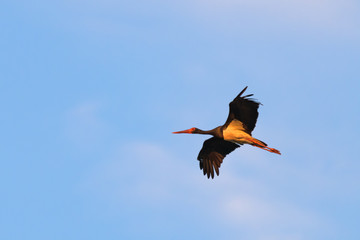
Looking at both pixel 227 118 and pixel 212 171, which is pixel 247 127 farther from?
pixel 212 171

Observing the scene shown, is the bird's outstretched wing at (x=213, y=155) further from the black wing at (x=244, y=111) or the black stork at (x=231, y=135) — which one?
the black wing at (x=244, y=111)

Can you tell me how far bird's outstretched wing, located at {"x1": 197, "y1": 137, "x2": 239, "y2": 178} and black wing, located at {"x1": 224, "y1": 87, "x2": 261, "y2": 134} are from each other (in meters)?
2.16

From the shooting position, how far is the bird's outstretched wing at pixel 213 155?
2602cm

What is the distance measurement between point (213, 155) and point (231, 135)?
7.47 ft

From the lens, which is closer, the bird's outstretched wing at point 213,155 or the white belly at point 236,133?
the white belly at point 236,133

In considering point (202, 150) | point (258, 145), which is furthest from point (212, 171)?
point (258, 145)

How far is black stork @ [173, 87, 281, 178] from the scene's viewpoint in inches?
902

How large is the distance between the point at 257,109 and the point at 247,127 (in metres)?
1.07

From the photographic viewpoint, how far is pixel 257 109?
2292cm

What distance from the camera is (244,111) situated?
75.9 ft

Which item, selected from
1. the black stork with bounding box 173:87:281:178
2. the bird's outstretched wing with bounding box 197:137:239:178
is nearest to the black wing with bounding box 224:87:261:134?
the black stork with bounding box 173:87:281:178

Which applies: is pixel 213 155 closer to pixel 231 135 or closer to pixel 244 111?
pixel 231 135

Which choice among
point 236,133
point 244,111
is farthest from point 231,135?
point 244,111

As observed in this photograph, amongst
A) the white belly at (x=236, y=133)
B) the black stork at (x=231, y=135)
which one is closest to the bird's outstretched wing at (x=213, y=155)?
the black stork at (x=231, y=135)
